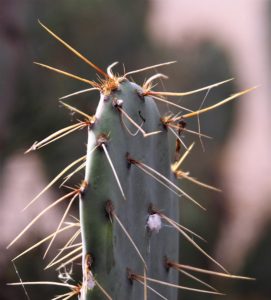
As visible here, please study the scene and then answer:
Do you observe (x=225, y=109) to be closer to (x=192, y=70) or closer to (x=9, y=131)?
(x=192, y=70)

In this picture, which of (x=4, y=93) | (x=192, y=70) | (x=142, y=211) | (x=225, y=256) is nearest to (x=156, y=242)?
(x=142, y=211)

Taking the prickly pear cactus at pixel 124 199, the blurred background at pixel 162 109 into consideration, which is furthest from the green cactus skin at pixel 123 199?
the blurred background at pixel 162 109

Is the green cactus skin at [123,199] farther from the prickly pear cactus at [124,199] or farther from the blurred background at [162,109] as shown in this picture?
the blurred background at [162,109]

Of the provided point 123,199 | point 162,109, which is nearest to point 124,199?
point 123,199

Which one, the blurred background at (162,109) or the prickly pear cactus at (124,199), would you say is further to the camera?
the blurred background at (162,109)

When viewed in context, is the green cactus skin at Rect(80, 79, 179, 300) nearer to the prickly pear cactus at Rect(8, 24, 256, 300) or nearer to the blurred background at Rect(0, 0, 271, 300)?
the prickly pear cactus at Rect(8, 24, 256, 300)
